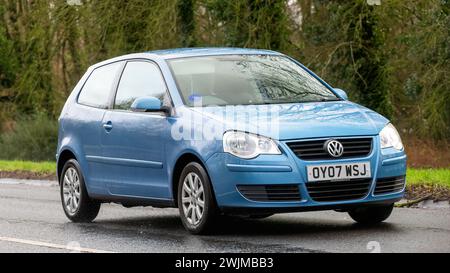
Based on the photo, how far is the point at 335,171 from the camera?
10062 millimetres

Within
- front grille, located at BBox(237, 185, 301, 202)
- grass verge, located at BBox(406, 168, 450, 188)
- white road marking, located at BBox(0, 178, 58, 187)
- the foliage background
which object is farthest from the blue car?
the foliage background

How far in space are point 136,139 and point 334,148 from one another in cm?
229

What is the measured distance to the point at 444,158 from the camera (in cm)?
2616

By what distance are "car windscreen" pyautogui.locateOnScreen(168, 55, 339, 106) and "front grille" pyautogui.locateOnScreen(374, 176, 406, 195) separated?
128 cm

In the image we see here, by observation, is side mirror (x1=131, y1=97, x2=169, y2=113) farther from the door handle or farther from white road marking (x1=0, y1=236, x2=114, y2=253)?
white road marking (x1=0, y1=236, x2=114, y2=253)

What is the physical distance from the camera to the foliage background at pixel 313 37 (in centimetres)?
2400

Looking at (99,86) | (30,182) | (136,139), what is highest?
(99,86)

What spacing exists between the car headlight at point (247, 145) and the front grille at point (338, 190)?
461 mm

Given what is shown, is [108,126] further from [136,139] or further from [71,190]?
[71,190]

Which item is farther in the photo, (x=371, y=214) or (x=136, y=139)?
(x=136, y=139)

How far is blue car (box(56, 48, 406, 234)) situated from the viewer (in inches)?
396

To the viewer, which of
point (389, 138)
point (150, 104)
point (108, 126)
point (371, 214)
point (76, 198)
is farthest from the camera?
point (76, 198)

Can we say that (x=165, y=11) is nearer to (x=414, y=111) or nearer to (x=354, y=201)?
(x=414, y=111)

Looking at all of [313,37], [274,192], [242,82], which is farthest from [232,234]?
[313,37]
